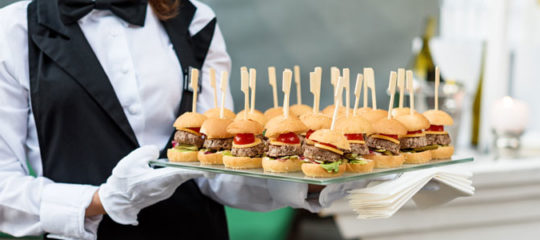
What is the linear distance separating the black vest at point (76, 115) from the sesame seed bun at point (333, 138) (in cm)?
56

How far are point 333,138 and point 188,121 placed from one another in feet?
1.49

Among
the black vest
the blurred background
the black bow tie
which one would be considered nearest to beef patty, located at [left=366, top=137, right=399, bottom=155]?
the black vest

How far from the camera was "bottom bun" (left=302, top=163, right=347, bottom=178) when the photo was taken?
146 centimetres

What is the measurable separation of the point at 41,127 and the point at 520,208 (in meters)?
2.39

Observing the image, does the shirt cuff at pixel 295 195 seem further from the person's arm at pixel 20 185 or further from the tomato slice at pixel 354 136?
the person's arm at pixel 20 185

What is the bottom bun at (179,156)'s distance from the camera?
1.73 m

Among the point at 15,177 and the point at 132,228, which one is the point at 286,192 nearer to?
the point at 132,228

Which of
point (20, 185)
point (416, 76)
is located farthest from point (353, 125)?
point (416, 76)

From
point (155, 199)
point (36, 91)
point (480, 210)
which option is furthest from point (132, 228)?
point (480, 210)

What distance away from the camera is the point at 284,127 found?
164cm

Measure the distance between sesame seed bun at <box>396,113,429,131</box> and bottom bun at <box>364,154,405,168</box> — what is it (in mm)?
119

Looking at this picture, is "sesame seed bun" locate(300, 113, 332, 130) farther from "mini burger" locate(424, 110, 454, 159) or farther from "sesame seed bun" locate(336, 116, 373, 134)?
"mini burger" locate(424, 110, 454, 159)

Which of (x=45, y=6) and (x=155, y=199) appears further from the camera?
(x=45, y=6)

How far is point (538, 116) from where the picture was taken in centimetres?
400
